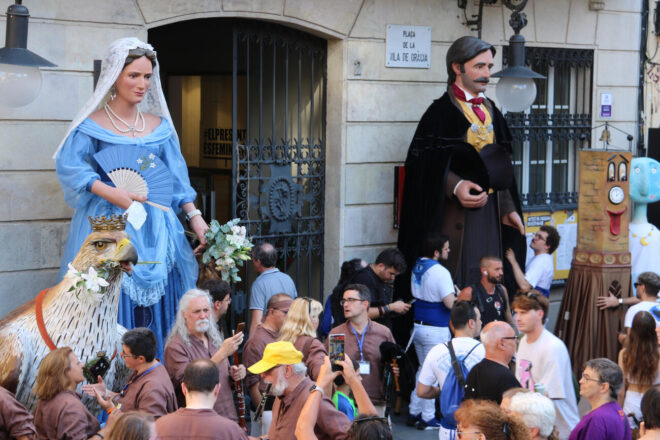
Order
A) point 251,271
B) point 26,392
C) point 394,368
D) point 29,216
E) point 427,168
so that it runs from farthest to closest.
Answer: point 251,271 → point 427,168 → point 29,216 → point 394,368 → point 26,392

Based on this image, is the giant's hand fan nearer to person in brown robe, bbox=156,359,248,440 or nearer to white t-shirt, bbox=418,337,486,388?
white t-shirt, bbox=418,337,486,388

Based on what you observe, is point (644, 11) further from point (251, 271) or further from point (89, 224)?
point (89, 224)

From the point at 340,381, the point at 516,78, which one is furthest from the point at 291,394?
the point at 516,78

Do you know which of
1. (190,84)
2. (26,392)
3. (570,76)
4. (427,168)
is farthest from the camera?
(190,84)

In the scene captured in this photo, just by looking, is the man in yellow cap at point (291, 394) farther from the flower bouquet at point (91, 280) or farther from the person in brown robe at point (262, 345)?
the flower bouquet at point (91, 280)

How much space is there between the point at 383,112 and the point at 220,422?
17.3ft

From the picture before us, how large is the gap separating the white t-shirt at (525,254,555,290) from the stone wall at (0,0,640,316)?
1.36 metres

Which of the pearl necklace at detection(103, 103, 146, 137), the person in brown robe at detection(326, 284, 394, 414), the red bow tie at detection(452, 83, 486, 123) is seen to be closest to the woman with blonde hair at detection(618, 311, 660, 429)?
the person in brown robe at detection(326, 284, 394, 414)

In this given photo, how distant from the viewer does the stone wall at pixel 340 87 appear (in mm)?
7965

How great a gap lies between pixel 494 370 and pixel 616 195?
4.02 meters

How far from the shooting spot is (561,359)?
6938 millimetres

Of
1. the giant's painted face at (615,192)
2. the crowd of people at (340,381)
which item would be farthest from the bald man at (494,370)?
the giant's painted face at (615,192)

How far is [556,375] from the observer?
6906mm

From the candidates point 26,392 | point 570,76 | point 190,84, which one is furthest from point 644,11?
point 26,392
